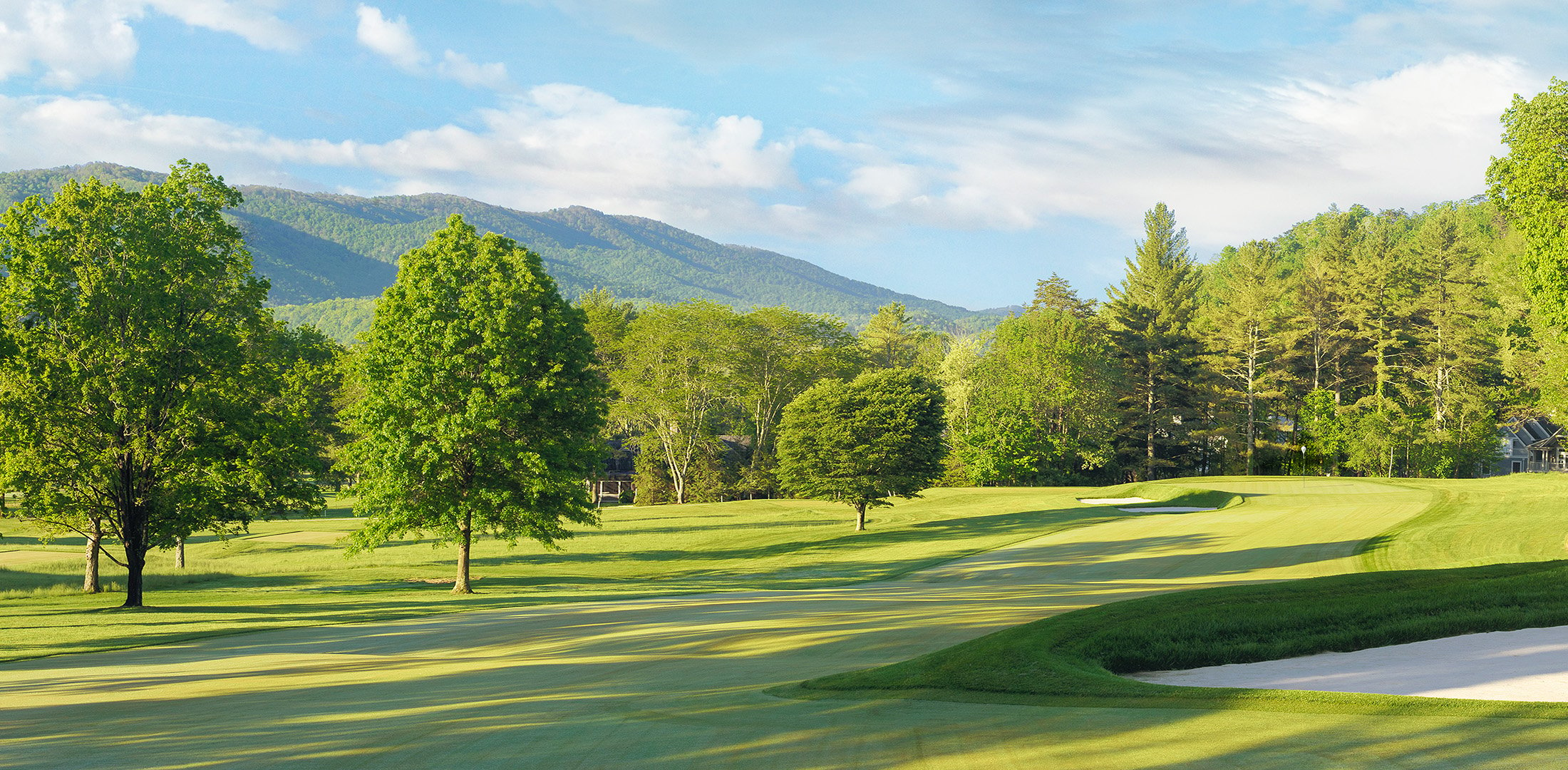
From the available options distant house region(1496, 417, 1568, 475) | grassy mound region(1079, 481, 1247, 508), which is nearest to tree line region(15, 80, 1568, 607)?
grassy mound region(1079, 481, 1247, 508)

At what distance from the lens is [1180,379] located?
83.9 meters

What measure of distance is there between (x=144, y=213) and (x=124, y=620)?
33.5ft

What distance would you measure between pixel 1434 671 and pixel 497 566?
116 feet

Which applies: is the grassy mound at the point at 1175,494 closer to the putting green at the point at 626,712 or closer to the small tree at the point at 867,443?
the small tree at the point at 867,443

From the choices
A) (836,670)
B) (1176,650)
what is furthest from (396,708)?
(1176,650)

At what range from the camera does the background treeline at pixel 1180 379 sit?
74062mm

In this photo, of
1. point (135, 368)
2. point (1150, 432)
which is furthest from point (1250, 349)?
point (135, 368)

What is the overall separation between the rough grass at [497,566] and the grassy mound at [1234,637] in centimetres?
1476

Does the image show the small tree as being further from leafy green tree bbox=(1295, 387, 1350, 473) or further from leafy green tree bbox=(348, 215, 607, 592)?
leafy green tree bbox=(1295, 387, 1350, 473)

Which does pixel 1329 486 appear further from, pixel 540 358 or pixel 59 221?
pixel 59 221

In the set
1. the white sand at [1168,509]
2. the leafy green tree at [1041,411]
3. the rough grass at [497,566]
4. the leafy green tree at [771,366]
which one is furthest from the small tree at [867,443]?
the leafy green tree at [771,366]

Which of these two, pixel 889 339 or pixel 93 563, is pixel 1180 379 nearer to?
pixel 889 339

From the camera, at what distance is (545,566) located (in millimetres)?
38938

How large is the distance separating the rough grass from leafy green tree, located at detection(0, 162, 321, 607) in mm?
2997
